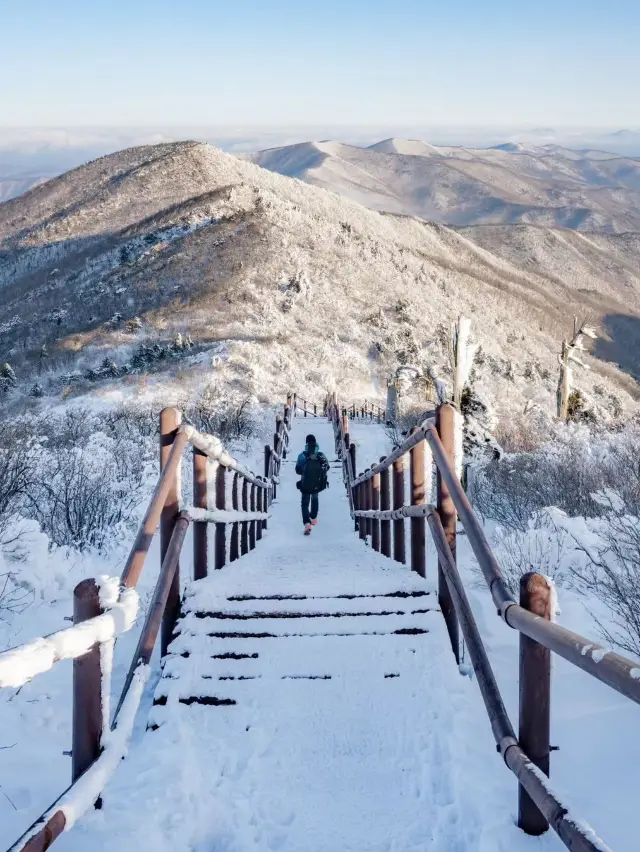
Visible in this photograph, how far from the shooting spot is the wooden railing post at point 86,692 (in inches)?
95.9

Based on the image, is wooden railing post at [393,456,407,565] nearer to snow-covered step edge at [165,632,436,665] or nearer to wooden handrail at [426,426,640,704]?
snow-covered step edge at [165,632,436,665]

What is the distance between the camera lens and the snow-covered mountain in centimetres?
4266

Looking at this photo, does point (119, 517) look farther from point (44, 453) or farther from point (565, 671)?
point (565, 671)

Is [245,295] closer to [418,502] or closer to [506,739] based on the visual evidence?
[418,502]

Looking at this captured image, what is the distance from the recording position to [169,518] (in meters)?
4.09

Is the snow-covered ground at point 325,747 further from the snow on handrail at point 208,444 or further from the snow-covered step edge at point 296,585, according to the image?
the snow on handrail at point 208,444

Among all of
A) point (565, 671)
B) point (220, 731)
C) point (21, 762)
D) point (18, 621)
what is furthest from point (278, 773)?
point (18, 621)

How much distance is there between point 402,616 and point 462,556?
423 cm

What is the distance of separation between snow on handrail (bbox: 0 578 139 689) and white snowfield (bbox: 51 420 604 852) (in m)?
0.87

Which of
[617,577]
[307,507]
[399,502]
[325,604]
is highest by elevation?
[399,502]

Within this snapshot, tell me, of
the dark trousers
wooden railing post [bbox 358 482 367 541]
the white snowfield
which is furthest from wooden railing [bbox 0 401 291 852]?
the dark trousers

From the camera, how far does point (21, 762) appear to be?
3.23 meters

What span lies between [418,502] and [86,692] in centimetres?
324

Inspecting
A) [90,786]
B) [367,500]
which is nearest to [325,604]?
[90,786]
